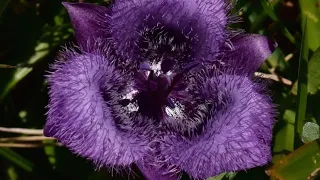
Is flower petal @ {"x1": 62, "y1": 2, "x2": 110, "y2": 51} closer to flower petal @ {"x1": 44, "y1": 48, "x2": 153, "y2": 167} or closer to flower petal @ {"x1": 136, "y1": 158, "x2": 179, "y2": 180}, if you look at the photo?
flower petal @ {"x1": 44, "y1": 48, "x2": 153, "y2": 167}

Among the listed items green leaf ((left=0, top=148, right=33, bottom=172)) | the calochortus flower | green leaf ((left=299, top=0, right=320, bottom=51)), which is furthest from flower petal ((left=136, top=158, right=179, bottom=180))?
green leaf ((left=299, top=0, right=320, bottom=51))

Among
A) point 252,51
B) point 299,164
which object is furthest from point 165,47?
point 299,164

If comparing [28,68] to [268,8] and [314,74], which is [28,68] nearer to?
[268,8]

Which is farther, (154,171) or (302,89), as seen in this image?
(302,89)

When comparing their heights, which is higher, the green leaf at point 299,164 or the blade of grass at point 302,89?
the blade of grass at point 302,89

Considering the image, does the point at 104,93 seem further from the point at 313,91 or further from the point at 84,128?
the point at 313,91

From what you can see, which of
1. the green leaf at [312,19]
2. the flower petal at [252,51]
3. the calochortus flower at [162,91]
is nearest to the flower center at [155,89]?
the calochortus flower at [162,91]

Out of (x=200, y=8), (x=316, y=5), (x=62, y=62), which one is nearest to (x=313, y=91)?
(x=316, y=5)

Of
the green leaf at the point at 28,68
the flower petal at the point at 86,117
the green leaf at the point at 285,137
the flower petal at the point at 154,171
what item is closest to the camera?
the flower petal at the point at 86,117

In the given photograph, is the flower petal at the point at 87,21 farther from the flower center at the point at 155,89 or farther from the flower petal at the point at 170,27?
the flower center at the point at 155,89
